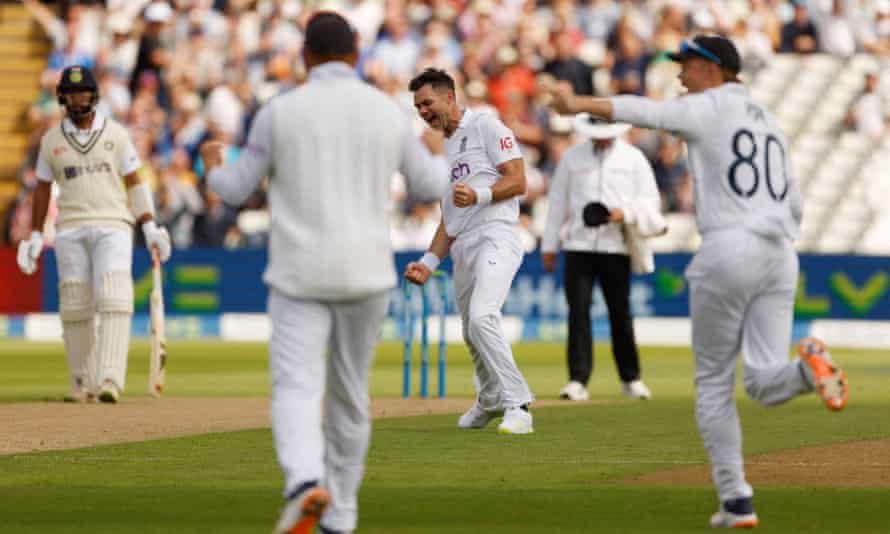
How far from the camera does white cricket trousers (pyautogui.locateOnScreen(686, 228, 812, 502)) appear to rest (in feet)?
29.0

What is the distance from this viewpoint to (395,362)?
2305 cm

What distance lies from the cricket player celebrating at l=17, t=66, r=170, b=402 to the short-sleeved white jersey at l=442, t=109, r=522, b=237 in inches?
134

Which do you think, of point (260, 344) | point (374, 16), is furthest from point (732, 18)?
point (260, 344)

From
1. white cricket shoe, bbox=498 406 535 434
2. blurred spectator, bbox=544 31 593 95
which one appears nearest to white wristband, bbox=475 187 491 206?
white cricket shoe, bbox=498 406 535 434

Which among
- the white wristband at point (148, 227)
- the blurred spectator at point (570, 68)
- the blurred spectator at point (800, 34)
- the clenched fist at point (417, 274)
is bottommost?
the white wristband at point (148, 227)

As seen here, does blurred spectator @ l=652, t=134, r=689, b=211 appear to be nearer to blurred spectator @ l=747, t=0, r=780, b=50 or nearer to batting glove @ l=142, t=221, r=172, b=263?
blurred spectator @ l=747, t=0, r=780, b=50

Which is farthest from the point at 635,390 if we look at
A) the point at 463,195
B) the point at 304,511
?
the point at 304,511

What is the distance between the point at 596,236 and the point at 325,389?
9238mm

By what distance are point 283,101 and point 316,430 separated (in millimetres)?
1245

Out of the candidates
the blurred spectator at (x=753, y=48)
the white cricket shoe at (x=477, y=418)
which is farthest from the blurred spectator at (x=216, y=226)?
the white cricket shoe at (x=477, y=418)

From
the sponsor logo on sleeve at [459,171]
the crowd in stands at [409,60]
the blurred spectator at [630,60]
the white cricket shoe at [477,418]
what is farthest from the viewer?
the blurred spectator at [630,60]

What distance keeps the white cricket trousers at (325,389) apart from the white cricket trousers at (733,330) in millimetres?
1508

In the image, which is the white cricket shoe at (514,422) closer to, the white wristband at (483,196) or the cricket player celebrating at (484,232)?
the cricket player celebrating at (484,232)

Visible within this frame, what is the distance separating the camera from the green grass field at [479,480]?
29.3ft
